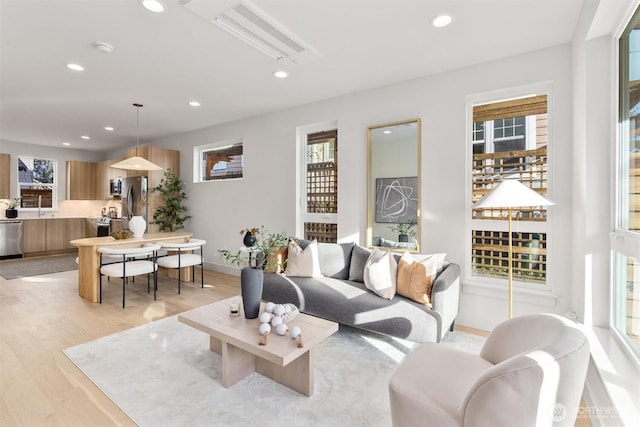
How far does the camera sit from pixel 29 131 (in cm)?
586

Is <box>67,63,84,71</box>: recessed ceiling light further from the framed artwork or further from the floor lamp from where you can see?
the floor lamp

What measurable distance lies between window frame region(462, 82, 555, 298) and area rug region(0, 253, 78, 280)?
675cm

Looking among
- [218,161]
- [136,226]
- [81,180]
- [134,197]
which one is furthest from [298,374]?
[81,180]

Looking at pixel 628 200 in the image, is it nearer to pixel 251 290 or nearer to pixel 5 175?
pixel 251 290

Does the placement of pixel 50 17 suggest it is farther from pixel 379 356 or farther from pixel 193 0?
pixel 379 356

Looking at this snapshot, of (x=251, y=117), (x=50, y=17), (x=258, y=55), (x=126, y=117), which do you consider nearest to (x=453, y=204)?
(x=258, y=55)

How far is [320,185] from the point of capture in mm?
4328

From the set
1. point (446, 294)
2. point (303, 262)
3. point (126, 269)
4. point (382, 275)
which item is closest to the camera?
point (446, 294)

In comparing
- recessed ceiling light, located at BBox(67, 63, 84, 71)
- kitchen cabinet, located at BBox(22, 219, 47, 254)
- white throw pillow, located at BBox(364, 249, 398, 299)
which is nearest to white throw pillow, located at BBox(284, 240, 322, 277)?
white throw pillow, located at BBox(364, 249, 398, 299)

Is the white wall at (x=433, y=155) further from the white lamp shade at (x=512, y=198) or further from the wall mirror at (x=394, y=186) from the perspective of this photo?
the white lamp shade at (x=512, y=198)

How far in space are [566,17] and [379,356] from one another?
306 centimetres

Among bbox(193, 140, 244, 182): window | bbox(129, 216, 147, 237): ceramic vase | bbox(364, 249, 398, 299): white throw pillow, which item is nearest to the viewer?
bbox(364, 249, 398, 299): white throw pillow

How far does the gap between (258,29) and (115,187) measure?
645 centimetres

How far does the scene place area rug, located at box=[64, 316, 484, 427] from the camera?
5.95ft
